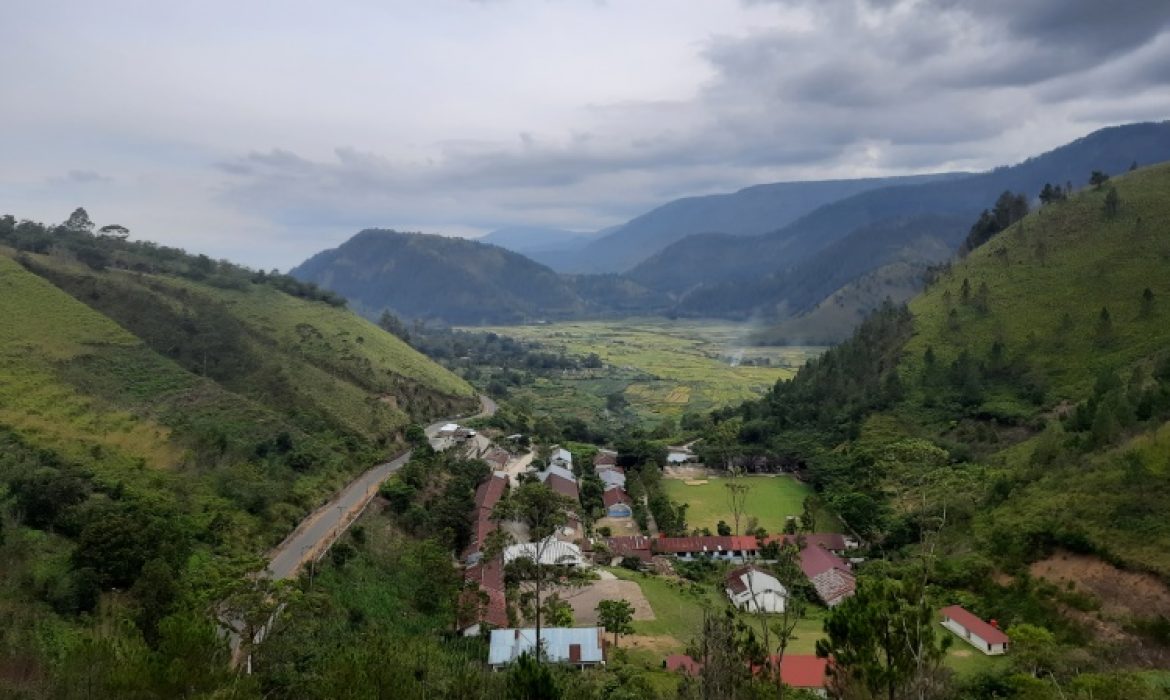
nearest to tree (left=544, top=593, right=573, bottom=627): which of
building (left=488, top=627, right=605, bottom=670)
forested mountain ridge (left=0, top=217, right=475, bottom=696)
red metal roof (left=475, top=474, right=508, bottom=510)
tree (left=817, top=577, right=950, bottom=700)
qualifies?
building (left=488, top=627, right=605, bottom=670)

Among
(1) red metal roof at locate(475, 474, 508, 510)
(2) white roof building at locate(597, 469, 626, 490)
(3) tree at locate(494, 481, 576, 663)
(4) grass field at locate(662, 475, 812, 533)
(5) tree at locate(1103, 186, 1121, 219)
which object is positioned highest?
(5) tree at locate(1103, 186, 1121, 219)

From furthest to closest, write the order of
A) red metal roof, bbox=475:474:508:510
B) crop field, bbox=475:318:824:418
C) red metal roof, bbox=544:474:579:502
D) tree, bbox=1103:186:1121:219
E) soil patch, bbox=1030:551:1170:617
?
1. crop field, bbox=475:318:824:418
2. tree, bbox=1103:186:1121:219
3. red metal roof, bbox=544:474:579:502
4. red metal roof, bbox=475:474:508:510
5. soil patch, bbox=1030:551:1170:617

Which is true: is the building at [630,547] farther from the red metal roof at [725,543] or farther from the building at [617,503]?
the building at [617,503]

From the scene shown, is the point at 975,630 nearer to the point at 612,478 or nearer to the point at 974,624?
the point at 974,624

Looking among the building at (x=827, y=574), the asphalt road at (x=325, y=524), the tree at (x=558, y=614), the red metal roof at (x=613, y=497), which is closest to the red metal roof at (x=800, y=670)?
the tree at (x=558, y=614)

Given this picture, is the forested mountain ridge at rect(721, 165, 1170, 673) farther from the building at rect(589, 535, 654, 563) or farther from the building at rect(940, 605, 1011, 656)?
the building at rect(589, 535, 654, 563)

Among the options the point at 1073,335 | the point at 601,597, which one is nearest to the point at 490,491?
the point at 601,597
